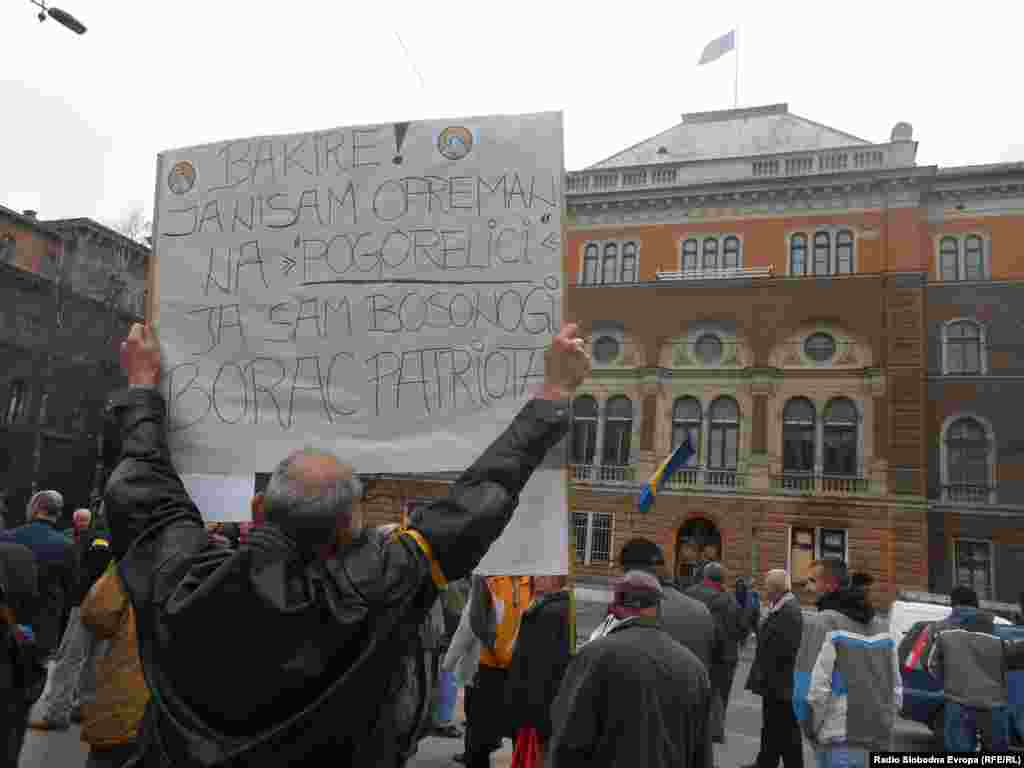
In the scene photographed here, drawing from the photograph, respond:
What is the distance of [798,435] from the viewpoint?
28969 mm

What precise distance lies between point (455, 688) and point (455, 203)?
6.08 metres

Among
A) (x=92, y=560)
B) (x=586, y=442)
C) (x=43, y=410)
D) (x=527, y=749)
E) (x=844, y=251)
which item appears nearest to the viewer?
(x=527, y=749)

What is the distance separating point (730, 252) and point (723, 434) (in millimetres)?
6946

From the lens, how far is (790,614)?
22.2ft

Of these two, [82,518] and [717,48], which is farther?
[717,48]

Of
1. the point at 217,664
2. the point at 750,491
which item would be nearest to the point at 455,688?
the point at 217,664

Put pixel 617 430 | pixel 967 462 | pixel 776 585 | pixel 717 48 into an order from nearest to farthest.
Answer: pixel 776 585, pixel 967 462, pixel 617 430, pixel 717 48

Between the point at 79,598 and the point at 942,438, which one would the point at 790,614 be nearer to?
the point at 79,598

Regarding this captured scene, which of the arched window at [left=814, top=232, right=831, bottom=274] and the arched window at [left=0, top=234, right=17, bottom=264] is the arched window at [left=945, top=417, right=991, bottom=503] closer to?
the arched window at [left=814, top=232, right=831, bottom=274]

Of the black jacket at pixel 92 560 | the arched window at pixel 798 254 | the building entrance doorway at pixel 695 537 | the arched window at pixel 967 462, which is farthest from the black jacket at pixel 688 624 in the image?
the arched window at pixel 798 254

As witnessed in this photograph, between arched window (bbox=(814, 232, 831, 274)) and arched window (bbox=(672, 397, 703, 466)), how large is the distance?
6.57 metres

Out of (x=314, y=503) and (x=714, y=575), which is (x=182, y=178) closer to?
(x=314, y=503)

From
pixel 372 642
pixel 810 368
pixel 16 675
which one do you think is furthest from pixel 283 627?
pixel 810 368

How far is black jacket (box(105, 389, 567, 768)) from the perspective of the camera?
1.65 metres
